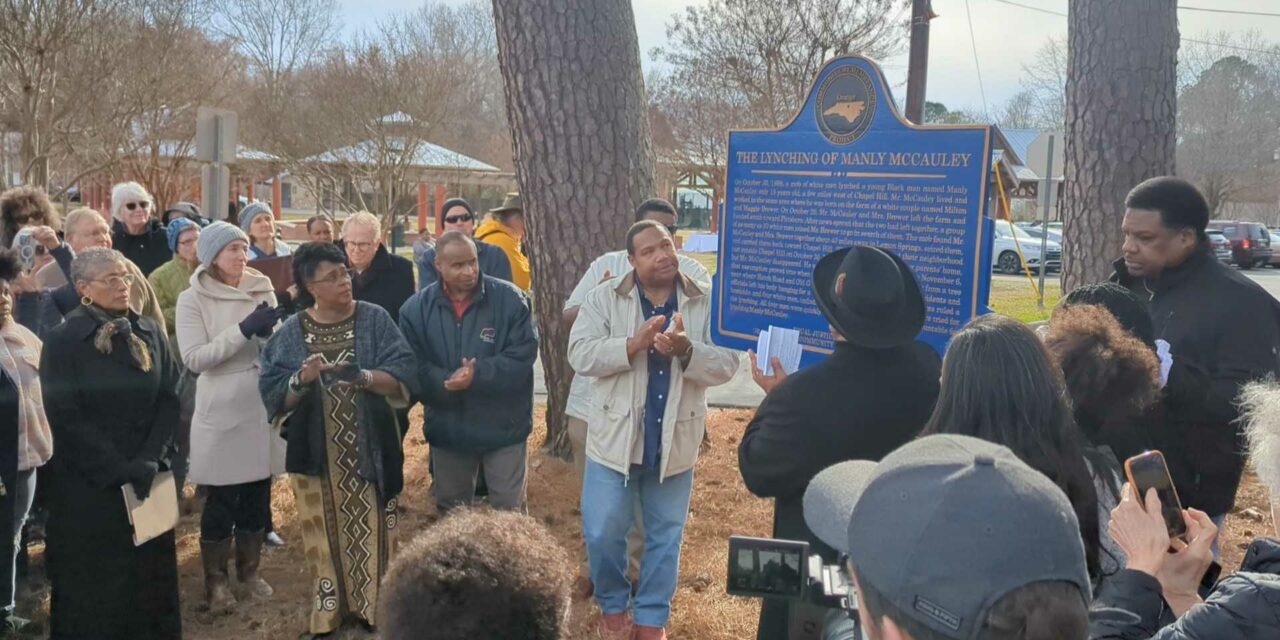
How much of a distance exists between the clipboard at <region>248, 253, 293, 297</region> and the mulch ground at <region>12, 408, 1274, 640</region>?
152 cm

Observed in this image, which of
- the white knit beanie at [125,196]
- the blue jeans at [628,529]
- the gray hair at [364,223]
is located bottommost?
the blue jeans at [628,529]

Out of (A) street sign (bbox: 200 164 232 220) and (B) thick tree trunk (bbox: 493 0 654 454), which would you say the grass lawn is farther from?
(A) street sign (bbox: 200 164 232 220)

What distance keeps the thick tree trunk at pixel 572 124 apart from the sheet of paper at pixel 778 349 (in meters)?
2.61

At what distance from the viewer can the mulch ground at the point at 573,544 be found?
15.5 ft

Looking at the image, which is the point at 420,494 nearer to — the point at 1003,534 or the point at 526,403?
the point at 526,403

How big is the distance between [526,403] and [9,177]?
20148mm

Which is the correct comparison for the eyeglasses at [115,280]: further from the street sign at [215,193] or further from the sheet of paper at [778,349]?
the street sign at [215,193]

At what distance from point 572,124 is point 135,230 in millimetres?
3325

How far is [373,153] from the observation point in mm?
23547

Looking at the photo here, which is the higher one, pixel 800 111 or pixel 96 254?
pixel 800 111

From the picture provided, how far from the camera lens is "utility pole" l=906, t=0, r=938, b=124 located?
12867 mm

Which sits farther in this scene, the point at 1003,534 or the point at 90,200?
the point at 90,200

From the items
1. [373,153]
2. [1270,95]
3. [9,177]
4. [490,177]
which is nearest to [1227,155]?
[1270,95]

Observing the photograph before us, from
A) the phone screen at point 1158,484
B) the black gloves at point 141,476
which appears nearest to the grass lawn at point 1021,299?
the black gloves at point 141,476
